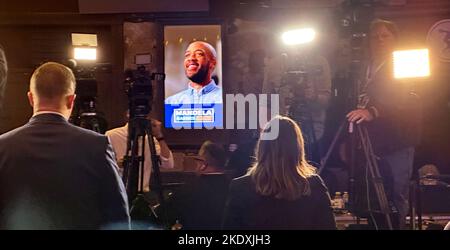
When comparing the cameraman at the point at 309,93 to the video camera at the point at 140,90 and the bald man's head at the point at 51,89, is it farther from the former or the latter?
the bald man's head at the point at 51,89

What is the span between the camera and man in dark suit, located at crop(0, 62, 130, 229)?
1171 millimetres

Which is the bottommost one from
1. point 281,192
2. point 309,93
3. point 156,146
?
point 281,192

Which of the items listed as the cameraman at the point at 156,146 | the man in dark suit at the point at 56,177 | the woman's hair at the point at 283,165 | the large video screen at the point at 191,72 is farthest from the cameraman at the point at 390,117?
the man in dark suit at the point at 56,177

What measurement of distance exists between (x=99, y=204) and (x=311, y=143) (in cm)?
64

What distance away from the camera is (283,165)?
1371 millimetres

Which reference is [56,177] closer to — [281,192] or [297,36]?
[281,192]

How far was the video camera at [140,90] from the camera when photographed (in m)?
1.51

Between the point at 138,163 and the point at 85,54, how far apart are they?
0.37m

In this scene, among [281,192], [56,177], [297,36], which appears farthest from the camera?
[297,36]

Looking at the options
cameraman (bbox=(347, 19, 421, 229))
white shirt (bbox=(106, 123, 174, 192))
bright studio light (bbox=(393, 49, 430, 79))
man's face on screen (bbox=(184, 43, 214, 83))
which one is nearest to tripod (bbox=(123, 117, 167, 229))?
white shirt (bbox=(106, 123, 174, 192))

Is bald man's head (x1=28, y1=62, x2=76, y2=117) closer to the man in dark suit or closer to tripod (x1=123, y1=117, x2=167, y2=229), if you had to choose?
the man in dark suit

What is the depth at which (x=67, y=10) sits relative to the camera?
1.48 meters

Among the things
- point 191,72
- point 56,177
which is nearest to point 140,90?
point 191,72
